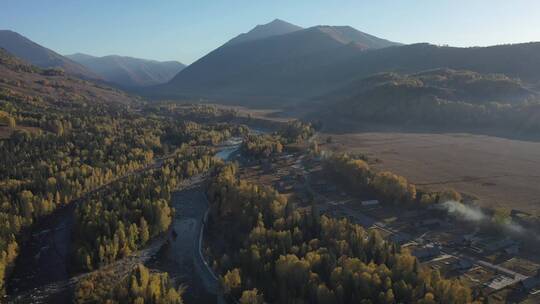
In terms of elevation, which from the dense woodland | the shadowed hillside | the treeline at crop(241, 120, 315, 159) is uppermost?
the shadowed hillside

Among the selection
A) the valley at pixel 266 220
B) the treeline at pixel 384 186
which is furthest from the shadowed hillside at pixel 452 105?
the treeline at pixel 384 186

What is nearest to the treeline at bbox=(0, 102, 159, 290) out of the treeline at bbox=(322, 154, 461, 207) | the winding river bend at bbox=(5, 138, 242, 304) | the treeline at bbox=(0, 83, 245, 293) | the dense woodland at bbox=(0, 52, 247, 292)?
the treeline at bbox=(0, 83, 245, 293)

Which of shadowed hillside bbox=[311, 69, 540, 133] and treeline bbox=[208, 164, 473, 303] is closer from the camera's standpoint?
treeline bbox=[208, 164, 473, 303]

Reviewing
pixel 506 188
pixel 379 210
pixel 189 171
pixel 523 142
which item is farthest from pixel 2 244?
pixel 523 142

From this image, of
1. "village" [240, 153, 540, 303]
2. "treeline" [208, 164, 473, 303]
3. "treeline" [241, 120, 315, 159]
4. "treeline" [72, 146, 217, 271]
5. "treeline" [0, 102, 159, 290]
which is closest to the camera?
"treeline" [208, 164, 473, 303]

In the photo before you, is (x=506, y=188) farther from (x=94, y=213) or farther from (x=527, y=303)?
(x=94, y=213)

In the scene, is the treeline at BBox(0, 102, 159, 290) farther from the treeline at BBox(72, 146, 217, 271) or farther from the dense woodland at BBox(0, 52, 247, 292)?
the treeline at BBox(72, 146, 217, 271)

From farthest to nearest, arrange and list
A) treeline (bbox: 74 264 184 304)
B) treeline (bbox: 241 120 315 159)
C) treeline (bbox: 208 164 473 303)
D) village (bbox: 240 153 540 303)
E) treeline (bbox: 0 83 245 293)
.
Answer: treeline (bbox: 241 120 315 159) < treeline (bbox: 0 83 245 293) < village (bbox: 240 153 540 303) < treeline (bbox: 74 264 184 304) < treeline (bbox: 208 164 473 303)
